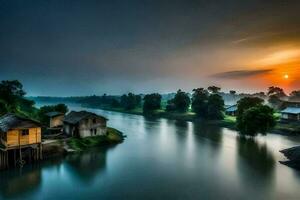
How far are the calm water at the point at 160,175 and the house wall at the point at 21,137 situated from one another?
11.6 ft

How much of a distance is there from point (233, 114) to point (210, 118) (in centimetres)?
1196

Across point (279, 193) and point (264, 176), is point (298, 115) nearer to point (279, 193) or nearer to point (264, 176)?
point (264, 176)

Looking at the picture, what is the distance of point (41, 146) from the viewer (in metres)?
38.2

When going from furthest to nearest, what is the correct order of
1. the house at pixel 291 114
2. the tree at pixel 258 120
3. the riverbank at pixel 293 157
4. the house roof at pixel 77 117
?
the house at pixel 291 114, the tree at pixel 258 120, the house roof at pixel 77 117, the riverbank at pixel 293 157

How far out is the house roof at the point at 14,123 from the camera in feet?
111

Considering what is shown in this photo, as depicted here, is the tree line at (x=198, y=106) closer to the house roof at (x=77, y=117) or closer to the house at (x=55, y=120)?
the house at (x=55, y=120)

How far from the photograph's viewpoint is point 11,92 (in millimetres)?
67875

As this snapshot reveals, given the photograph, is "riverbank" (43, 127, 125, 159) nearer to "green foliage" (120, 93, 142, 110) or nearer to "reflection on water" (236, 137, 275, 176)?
"reflection on water" (236, 137, 275, 176)

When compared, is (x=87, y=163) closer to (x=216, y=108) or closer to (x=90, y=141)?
(x=90, y=141)

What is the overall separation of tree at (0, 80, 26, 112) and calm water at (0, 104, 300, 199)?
3163cm

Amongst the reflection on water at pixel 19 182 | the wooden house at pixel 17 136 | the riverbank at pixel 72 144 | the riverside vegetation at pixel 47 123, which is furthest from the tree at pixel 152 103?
the reflection on water at pixel 19 182

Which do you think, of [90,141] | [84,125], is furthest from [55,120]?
[90,141]

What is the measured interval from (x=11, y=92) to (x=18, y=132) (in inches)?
1534

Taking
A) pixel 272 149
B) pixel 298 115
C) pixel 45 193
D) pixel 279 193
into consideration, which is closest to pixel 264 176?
pixel 279 193
